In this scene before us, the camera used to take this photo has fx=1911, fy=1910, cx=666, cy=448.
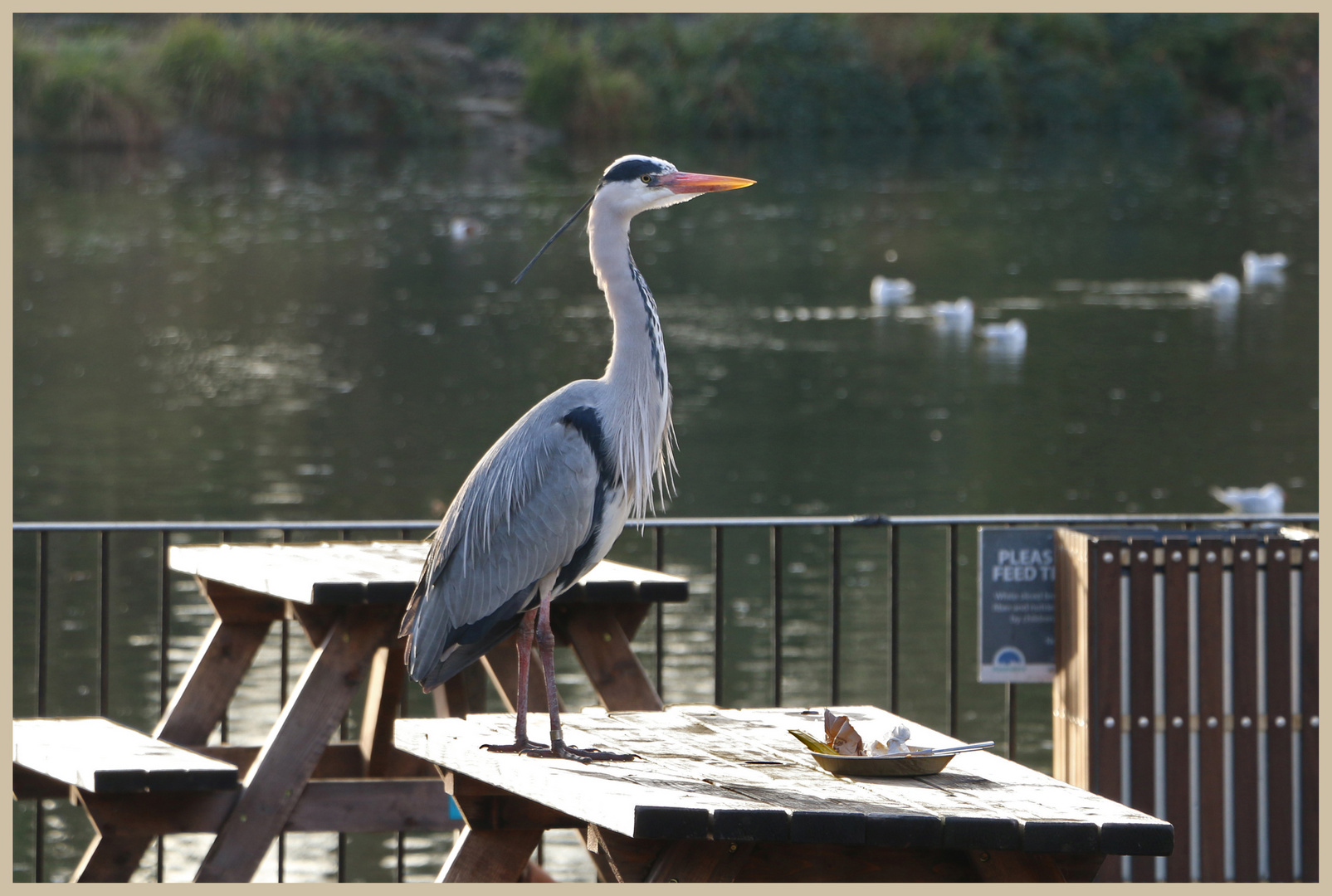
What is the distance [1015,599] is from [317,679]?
87.8 inches

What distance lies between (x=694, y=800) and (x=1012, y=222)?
1479 inches

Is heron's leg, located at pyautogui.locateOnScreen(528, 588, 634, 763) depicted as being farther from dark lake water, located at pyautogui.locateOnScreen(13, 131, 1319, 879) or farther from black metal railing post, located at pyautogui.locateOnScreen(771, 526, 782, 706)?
dark lake water, located at pyautogui.locateOnScreen(13, 131, 1319, 879)

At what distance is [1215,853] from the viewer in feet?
19.5

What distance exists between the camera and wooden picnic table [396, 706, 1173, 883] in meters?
3.69

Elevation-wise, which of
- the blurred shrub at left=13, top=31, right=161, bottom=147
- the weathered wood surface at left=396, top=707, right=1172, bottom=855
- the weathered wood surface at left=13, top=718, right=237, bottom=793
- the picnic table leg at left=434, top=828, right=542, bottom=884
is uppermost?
the blurred shrub at left=13, top=31, right=161, bottom=147

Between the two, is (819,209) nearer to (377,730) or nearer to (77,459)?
→ (77,459)

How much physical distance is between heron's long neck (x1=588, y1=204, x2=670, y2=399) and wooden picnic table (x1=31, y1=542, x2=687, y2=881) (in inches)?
37.7

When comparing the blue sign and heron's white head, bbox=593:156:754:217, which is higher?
heron's white head, bbox=593:156:754:217

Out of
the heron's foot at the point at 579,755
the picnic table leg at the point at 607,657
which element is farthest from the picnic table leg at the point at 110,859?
the heron's foot at the point at 579,755

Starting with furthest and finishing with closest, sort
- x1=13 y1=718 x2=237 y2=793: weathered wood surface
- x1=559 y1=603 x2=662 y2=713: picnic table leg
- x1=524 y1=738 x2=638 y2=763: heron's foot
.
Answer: x1=559 y1=603 x2=662 y2=713: picnic table leg → x1=13 y1=718 x2=237 y2=793: weathered wood surface → x1=524 y1=738 x2=638 y2=763: heron's foot

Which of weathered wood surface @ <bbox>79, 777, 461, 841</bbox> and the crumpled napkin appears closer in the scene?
the crumpled napkin

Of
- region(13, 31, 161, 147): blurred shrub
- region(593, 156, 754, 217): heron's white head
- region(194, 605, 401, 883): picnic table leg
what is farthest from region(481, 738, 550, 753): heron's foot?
region(13, 31, 161, 147): blurred shrub

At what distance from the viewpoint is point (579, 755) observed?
430 cm

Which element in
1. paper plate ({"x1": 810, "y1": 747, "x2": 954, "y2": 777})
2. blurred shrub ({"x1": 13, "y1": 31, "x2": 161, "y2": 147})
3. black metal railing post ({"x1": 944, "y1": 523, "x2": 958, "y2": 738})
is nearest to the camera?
paper plate ({"x1": 810, "y1": 747, "x2": 954, "y2": 777})
